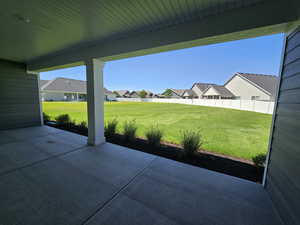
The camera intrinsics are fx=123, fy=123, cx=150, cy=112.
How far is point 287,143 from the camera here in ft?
4.78

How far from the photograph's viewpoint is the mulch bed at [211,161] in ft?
7.60

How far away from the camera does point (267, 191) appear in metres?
1.85

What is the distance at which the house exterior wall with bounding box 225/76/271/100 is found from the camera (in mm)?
14578

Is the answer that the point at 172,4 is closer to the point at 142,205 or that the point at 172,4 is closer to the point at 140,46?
the point at 140,46

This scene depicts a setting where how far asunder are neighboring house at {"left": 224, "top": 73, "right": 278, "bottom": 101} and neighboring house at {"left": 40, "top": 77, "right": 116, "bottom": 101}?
93.2 feet

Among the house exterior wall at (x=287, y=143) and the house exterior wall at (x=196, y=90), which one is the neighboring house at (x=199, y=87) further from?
the house exterior wall at (x=287, y=143)

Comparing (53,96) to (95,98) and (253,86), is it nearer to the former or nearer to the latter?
(95,98)

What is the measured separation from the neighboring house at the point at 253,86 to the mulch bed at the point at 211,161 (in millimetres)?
16048

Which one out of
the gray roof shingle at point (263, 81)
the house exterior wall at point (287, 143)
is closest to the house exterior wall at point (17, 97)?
the house exterior wall at point (287, 143)

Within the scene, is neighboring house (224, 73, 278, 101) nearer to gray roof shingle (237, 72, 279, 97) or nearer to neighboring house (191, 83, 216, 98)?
gray roof shingle (237, 72, 279, 97)

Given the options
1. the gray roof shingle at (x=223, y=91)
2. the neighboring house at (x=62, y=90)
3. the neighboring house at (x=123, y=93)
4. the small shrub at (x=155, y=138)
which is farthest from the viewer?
the neighboring house at (x=123, y=93)

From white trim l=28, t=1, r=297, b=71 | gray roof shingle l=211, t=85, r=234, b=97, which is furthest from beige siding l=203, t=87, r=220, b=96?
white trim l=28, t=1, r=297, b=71

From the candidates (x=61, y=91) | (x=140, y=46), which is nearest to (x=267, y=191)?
(x=140, y=46)

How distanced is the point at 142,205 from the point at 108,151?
6.04 ft
